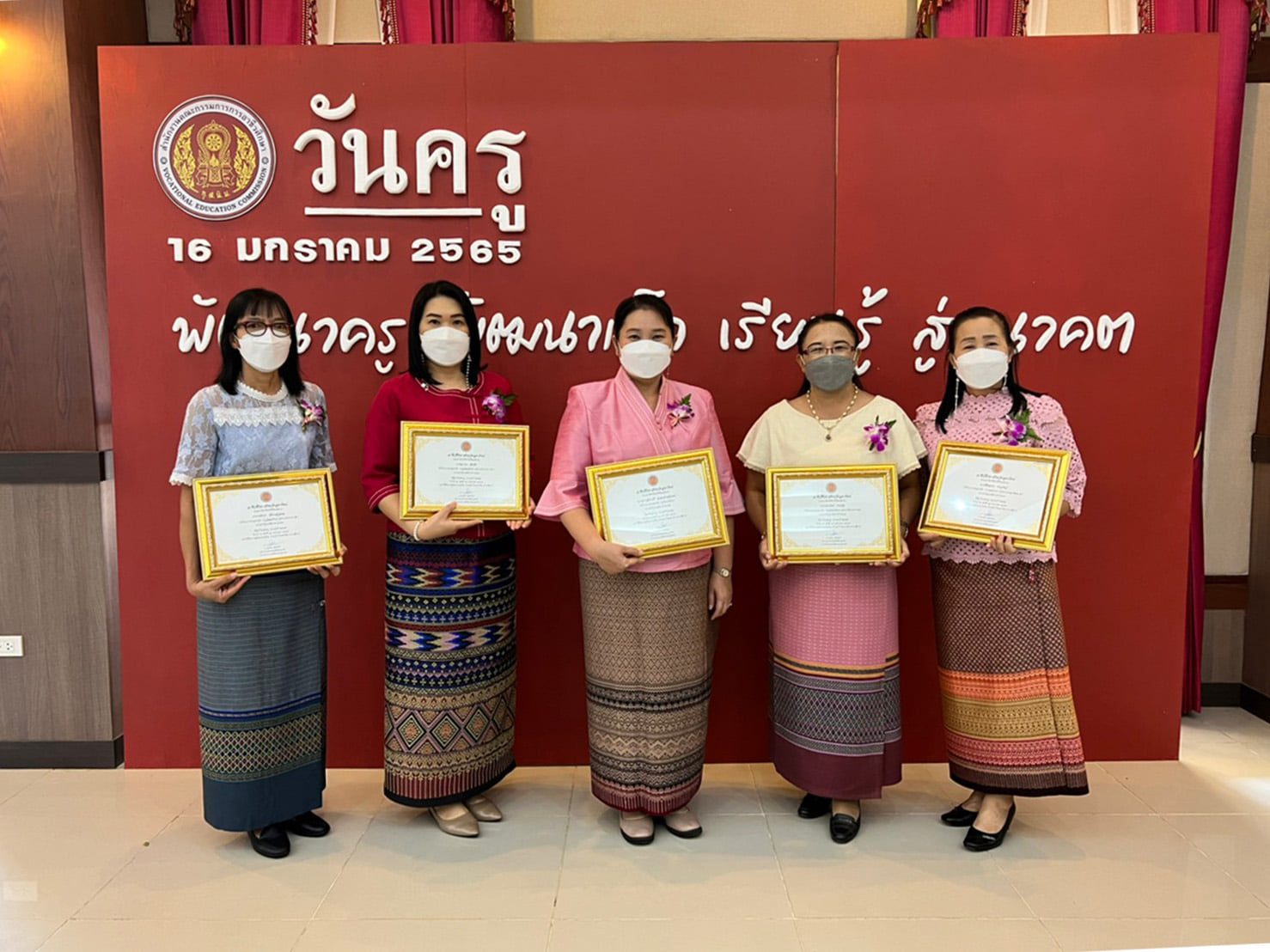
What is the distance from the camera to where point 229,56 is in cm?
293

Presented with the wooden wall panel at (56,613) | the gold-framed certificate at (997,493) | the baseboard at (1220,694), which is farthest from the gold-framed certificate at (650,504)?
the baseboard at (1220,694)

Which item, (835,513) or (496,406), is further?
(496,406)

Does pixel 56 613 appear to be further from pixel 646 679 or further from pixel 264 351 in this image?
pixel 646 679

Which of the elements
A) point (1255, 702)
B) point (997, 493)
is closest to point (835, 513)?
point (997, 493)

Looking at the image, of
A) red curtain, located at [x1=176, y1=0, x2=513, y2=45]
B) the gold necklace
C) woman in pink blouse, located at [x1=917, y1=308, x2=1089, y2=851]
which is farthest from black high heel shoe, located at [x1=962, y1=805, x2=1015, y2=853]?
red curtain, located at [x1=176, y1=0, x2=513, y2=45]

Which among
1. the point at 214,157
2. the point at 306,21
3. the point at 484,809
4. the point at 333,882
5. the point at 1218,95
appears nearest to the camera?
the point at 333,882

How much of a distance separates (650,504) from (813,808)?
1138 millimetres

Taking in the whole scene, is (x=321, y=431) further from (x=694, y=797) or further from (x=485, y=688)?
(x=694, y=797)

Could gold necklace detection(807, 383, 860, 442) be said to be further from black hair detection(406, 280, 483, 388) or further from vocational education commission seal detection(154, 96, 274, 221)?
vocational education commission seal detection(154, 96, 274, 221)

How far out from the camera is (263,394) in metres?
2.44

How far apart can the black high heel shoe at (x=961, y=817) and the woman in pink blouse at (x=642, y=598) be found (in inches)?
30.6

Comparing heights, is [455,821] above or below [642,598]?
below

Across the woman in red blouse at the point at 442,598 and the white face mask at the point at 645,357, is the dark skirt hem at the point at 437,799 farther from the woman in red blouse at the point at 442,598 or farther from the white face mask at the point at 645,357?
the white face mask at the point at 645,357

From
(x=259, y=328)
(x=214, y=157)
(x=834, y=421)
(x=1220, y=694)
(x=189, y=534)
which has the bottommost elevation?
(x=1220, y=694)
